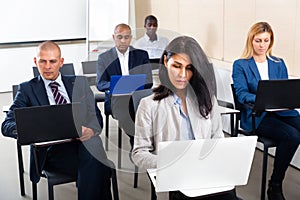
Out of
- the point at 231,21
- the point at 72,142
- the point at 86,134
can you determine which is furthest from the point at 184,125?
the point at 231,21

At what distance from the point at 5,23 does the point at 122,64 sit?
13.6ft

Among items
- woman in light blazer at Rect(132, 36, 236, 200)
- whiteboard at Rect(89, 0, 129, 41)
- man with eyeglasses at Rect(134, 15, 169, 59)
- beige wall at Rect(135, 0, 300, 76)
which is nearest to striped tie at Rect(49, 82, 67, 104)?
man with eyeglasses at Rect(134, 15, 169, 59)

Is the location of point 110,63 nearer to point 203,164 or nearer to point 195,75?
point 195,75

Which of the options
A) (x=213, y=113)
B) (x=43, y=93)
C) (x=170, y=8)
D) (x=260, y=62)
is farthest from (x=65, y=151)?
(x=170, y=8)

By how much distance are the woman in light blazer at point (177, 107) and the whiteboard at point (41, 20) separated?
551cm

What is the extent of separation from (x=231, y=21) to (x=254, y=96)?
174 centimetres

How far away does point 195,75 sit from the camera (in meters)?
1.92

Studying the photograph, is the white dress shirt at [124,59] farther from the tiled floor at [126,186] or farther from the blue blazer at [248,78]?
the blue blazer at [248,78]

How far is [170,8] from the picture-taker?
609 centimetres

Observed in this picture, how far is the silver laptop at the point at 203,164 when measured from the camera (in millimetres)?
1513

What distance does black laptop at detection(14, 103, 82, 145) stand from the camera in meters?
2.05

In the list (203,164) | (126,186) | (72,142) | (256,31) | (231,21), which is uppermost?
(231,21)

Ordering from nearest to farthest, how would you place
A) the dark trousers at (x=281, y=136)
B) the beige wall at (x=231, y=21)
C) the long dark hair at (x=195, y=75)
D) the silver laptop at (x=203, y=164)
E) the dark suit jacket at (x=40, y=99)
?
the silver laptop at (x=203, y=164) < the long dark hair at (x=195, y=75) < the dark suit jacket at (x=40, y=99) < the dark trousers at (x=281, y=136) < the beige wall at (x=231, y=21)

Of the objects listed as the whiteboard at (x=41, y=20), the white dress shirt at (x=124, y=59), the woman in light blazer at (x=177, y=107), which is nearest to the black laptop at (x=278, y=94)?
the woman in light blazer at (x=177, y=107)
